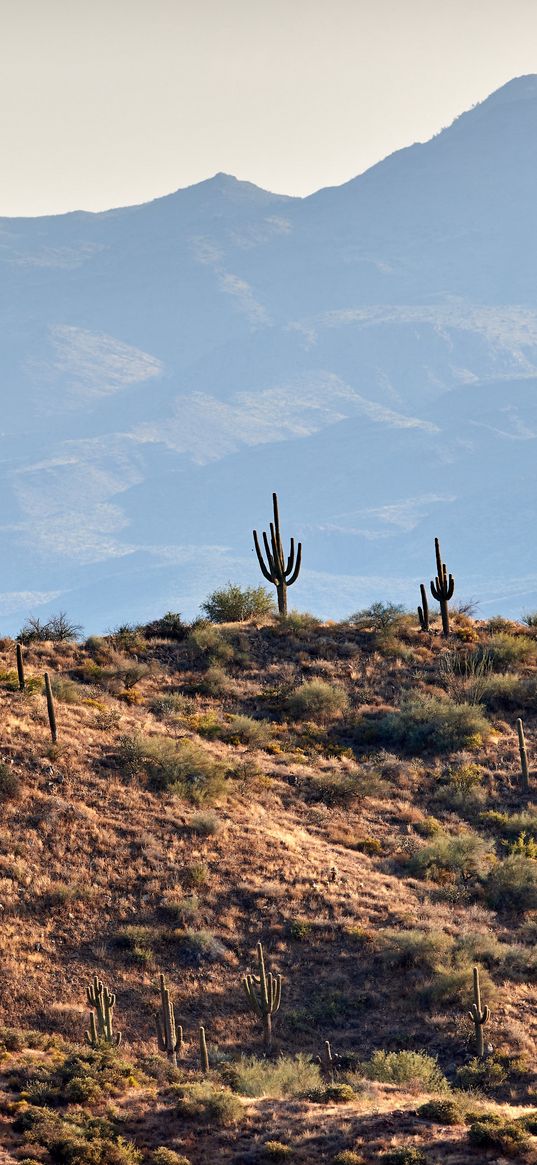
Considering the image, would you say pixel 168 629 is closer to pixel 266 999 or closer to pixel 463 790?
pixel 463 790

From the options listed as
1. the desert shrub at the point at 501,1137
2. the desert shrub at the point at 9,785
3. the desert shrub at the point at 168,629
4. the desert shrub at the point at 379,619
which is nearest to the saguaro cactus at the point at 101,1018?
the desert shrub at the point at 501,1137

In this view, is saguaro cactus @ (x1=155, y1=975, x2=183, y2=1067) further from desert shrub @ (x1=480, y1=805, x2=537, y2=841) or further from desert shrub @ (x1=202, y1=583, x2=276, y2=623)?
desert shrub @ (x1=202, y1=583, x2=276, y2=623)

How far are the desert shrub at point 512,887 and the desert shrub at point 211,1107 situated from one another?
9.93 meters

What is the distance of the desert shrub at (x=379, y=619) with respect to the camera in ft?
146

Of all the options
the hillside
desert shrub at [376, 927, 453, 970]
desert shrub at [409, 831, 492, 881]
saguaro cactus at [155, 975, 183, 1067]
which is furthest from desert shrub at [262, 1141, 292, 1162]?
desert shrub at [409, 831, 492, 881]

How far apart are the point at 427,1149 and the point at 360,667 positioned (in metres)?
23.8

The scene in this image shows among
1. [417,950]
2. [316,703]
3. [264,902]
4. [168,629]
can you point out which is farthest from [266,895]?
[168,629]

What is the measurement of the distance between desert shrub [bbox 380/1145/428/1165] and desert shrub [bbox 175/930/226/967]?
26.7ft

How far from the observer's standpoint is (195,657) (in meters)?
41.2

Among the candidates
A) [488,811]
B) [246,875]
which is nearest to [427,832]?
[488,811]

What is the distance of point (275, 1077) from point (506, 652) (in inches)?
880

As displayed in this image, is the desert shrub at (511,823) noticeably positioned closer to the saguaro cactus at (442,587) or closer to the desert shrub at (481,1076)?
the desert shrub at (481,1076)

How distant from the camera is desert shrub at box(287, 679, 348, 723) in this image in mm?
38375

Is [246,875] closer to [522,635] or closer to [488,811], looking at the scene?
[488,811]
